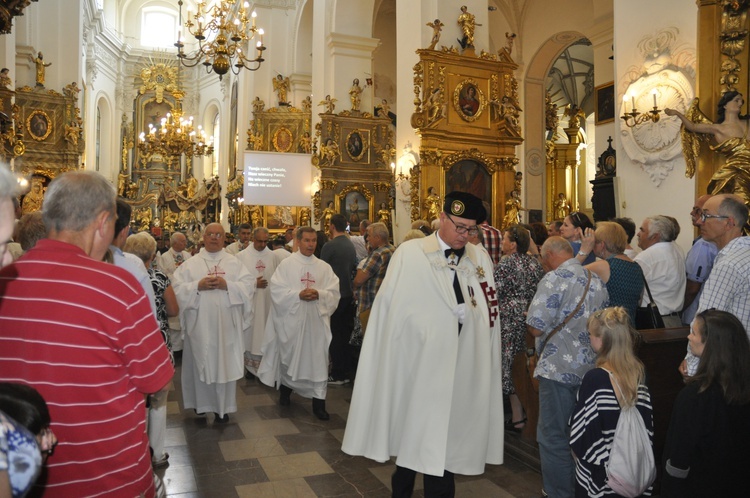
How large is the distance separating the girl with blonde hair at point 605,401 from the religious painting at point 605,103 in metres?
12.1

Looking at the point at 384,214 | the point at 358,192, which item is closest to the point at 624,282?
the point at 384,214

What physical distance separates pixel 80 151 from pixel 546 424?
68.5 ft

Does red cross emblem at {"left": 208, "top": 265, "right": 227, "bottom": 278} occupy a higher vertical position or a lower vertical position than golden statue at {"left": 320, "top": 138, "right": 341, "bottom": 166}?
lower

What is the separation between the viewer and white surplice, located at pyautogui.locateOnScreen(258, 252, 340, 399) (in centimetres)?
677

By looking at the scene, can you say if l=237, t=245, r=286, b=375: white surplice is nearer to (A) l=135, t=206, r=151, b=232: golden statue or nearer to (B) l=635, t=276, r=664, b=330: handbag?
(B) l=635, t=276, r=664, b=330: handbag

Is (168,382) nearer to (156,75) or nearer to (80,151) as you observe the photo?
(80,151)

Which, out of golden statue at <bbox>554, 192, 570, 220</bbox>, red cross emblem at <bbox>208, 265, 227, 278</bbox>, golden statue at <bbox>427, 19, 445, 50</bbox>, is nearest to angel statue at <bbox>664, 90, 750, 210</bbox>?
golden statue at <bbox>427, 19, 445, 50</bbox>

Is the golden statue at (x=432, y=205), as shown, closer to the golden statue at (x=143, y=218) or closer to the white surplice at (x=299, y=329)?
the white surplice at (x=299, y=329)

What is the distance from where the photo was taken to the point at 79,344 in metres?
2.03

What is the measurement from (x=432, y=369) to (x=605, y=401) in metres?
0.96

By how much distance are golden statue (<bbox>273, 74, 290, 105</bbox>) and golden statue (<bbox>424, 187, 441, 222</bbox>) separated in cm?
1252

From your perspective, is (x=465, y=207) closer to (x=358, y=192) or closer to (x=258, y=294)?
(x=258, y=294)

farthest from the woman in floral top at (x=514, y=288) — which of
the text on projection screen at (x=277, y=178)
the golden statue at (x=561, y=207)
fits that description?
the golden statue at (x=561, y=207)

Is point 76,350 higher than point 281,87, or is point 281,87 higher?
point 281,87
